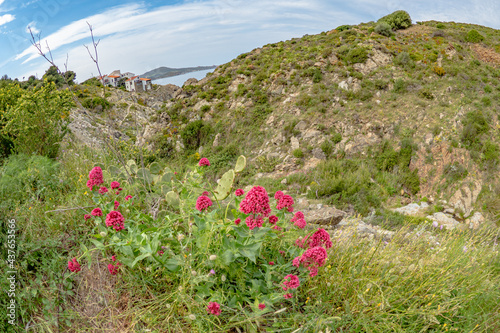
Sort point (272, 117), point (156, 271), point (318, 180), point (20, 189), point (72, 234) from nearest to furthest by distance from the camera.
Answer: point (156, 271)
point (72, 234)
point (20, 189)
point (318, 180)
point (272, 117)

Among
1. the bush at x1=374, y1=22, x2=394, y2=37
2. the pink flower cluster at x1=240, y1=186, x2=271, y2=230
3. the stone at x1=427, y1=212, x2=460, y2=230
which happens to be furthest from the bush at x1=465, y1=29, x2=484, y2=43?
the pink flower cluster at x1=240, y1=186, x2=271, y2=230

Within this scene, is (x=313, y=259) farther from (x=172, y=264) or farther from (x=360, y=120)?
(x=360, y=120)

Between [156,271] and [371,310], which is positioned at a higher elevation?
[156,271]

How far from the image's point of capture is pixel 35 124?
5434 millimetres

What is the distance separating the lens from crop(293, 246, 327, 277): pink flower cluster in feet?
6.50

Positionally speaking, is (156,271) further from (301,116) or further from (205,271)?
(301,116)

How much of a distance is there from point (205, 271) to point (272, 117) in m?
10.5

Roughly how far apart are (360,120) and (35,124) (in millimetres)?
9385

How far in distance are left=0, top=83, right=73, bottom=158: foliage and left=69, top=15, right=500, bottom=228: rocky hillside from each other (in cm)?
145

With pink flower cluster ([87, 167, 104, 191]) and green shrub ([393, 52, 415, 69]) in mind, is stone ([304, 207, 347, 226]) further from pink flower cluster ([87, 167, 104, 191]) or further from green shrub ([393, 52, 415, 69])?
green shrub ([393, 52, 415, 69])

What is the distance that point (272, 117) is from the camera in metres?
12.3

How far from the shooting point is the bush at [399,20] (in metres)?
17.8

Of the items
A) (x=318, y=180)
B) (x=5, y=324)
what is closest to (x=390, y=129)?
(x=318, y=180)

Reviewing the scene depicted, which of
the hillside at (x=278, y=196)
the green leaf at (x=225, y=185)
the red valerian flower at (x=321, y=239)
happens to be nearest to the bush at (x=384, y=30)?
the hillside at (x=278, y=196)
